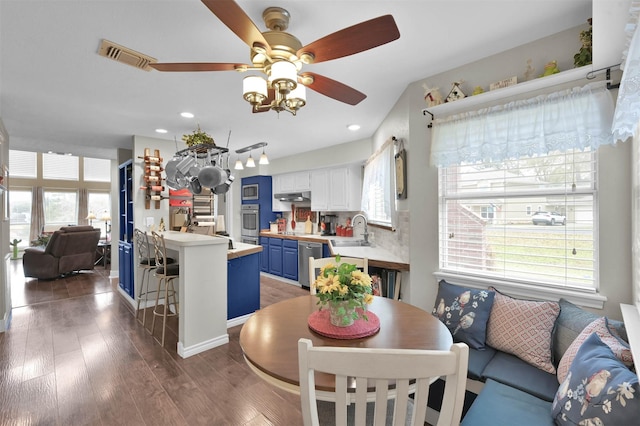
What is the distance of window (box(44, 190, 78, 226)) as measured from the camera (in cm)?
839

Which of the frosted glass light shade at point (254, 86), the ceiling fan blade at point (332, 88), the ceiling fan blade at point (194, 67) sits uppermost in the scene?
the ceiling fan blade at point (194, 67)

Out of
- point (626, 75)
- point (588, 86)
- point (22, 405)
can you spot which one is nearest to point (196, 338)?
point (22, 405)

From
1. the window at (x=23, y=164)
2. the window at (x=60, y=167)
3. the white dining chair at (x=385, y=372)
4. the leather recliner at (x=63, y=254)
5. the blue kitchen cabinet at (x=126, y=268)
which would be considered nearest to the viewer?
the white dining chair at (x=385, y=372)

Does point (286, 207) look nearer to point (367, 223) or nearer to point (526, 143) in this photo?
point (367, 223)

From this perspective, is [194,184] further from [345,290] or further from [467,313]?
[467,313]

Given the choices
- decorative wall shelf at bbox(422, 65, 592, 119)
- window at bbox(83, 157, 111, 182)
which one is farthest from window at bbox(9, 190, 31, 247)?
decorative wall shelf at bbox(422, 65, 592, 119)

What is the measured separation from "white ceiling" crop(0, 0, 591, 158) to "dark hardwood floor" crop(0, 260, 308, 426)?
2.41 m

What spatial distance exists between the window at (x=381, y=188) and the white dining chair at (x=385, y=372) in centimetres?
229

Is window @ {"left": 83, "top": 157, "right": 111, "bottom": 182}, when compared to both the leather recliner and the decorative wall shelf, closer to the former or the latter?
the leather recliner

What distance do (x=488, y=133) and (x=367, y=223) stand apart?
2428 millimetres

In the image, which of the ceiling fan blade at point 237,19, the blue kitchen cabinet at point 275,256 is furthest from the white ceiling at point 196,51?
the blue kitchen cabinet at point 275,256

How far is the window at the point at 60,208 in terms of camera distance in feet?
27.5

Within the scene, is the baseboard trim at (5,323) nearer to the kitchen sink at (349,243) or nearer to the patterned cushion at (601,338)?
the kitchen sink at (349,243)

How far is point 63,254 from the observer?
218 inches
